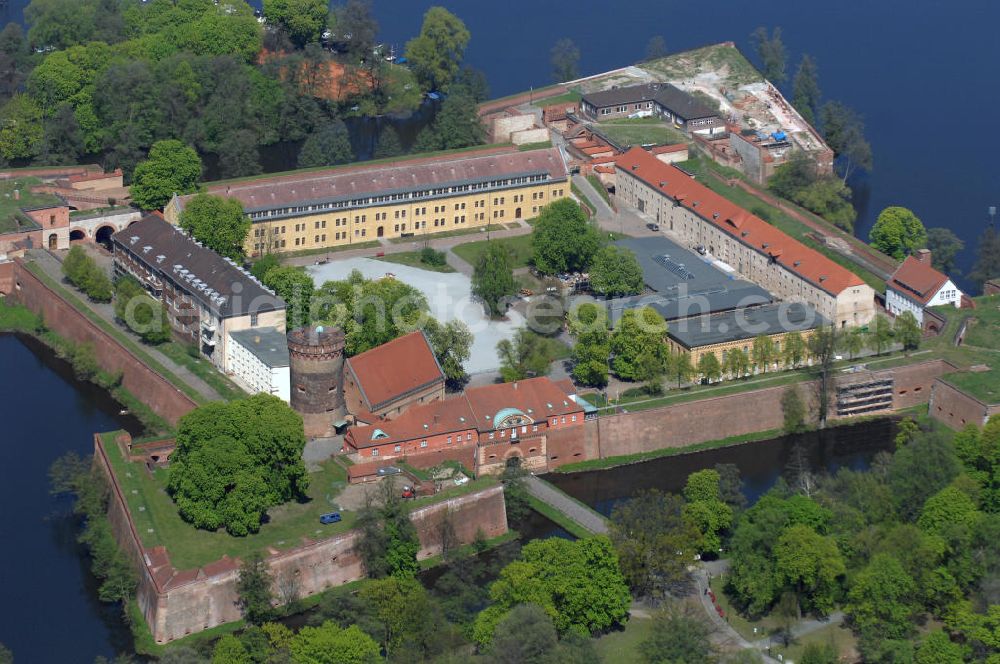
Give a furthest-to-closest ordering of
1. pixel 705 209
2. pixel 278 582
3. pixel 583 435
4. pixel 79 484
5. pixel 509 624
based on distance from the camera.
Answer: pixel 705 209
pixel 583 435
pixel 79 484
pixel 278 582
pixel 509 624

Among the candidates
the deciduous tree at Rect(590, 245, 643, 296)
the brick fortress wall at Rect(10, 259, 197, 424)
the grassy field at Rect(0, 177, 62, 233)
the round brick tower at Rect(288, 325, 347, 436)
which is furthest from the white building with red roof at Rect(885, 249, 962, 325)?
the grassy field at Rect(0, 177, 62, 233)

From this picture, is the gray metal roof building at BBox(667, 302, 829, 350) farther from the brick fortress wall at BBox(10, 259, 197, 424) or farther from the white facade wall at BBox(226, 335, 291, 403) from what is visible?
the brick fortress wall at BBox(10, 259, 197, 424)

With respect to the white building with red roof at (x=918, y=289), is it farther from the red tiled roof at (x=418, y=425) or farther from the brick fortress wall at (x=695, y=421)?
the red tiled roof at (x=418, y=425)

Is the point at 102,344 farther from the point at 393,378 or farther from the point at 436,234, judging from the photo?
the point at 436,234

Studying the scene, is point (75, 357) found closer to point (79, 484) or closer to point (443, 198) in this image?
point (79, 484)

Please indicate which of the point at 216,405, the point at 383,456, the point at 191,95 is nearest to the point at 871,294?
the point at 383,456

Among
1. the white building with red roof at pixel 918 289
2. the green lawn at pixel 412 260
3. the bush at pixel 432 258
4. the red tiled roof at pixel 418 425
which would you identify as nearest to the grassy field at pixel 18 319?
the green lawn at pixel 412 260

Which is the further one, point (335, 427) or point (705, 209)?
point (705, 209)

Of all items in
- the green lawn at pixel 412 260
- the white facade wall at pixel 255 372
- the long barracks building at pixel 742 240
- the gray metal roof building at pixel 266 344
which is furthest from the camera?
the green lawn at pixel 412 260
